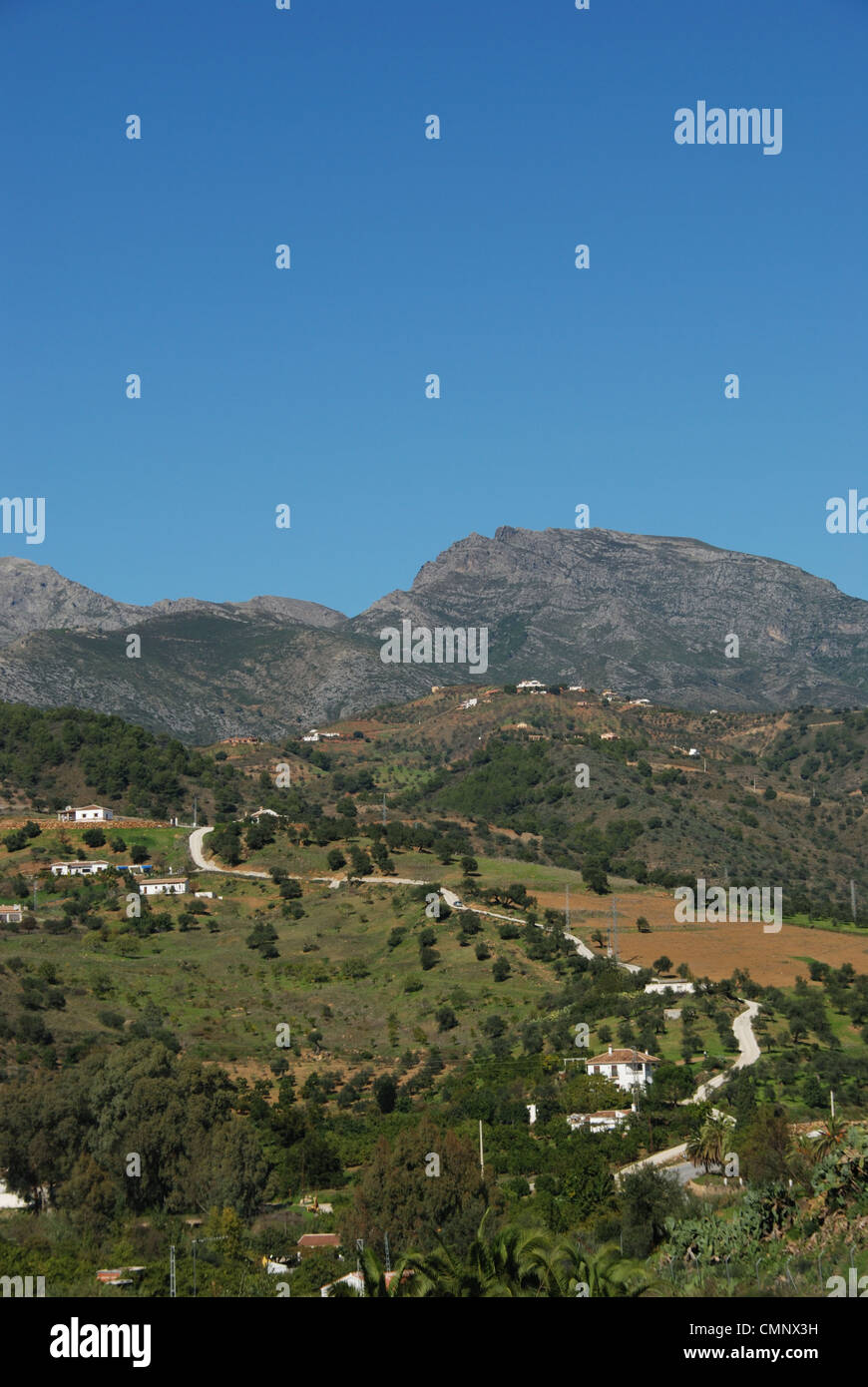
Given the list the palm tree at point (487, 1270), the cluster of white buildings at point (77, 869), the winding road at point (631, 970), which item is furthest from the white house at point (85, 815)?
the palm tree at point (487, 1270)

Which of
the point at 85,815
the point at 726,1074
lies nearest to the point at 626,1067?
the point at 726,1074

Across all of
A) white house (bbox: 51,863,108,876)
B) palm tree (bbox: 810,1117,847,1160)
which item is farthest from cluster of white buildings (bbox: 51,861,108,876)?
palm tree (bbox: 810,1117,847,1160)

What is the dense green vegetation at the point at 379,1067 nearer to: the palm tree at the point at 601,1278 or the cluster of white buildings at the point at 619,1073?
the palm tree at the point at 601,1278

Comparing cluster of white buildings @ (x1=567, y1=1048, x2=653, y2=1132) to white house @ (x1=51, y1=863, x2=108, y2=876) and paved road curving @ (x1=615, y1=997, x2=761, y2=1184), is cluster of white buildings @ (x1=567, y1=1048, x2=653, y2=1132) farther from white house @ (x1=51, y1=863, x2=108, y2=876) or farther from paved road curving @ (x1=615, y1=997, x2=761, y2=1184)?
white house @ (x1=51, y1=863, x2=108, y2=876)

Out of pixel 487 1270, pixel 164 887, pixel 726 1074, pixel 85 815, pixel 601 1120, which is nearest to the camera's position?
pixel 487 1270

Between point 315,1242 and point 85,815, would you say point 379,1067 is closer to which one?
point 315,1242
